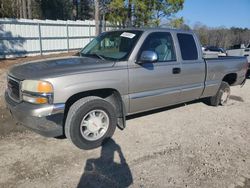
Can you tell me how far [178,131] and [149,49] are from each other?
1677 millimetres

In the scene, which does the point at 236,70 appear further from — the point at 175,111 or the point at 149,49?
the point at 149,49

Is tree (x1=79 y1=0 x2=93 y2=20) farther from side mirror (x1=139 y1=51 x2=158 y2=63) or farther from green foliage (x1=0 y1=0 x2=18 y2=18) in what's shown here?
side mirror (x1=139 y1=51 x2=158 y2=63)

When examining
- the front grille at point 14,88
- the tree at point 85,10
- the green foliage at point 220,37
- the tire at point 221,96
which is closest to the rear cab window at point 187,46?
the tire at point 221,96

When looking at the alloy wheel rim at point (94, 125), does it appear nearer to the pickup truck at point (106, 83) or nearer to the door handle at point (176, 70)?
the pickup truck at point (106, 83)

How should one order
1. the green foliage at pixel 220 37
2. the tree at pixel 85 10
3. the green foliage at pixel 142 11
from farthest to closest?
the green foliage at pixel 220 37 → the tree at pixel 85 10 → the green foliage at pixel 142 11

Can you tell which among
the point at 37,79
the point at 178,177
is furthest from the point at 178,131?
the point at 37,79

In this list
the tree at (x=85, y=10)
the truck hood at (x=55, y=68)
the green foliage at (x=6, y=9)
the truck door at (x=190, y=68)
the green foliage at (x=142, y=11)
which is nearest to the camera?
the truck hood at (x=55, y=68)

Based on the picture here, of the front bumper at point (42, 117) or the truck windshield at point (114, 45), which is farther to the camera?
the truck windshield at point (114, 45)

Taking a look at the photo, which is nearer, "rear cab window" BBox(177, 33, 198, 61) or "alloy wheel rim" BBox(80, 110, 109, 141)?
"alloy wheel rim" BBox(80, 110, 109, 141)

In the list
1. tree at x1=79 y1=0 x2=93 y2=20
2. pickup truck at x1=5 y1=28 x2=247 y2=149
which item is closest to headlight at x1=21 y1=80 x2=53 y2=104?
pickup truck at x1=5 y1=28 x2=247 y2=149

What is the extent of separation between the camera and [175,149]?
4.07 metres

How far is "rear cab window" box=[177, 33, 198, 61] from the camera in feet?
16.8

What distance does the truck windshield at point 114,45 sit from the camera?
14.4ft

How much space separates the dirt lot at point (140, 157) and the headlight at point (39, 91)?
0.87 meters
